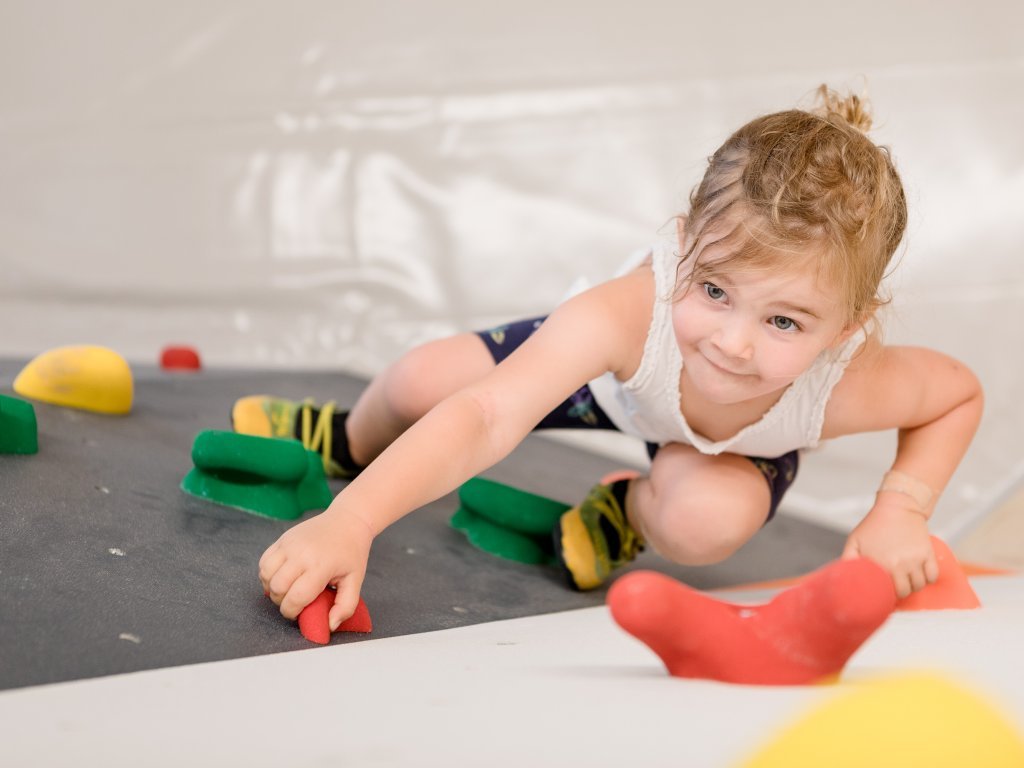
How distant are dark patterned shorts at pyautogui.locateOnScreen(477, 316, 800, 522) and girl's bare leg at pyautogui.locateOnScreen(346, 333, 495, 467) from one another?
0.6 inches

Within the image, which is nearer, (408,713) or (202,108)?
(408,713)

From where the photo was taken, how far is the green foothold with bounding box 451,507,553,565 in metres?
0.99

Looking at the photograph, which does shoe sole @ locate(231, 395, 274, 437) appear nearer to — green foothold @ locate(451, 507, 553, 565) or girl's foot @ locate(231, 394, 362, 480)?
girl's foot @ locate(231, 394, 362, 480)

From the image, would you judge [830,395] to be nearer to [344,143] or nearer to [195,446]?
[195,446]

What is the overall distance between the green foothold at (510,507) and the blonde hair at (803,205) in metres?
0.26

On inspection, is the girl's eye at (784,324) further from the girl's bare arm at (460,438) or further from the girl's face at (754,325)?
the girl's bare arm at (460,438)

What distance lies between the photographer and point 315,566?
0.66 meters

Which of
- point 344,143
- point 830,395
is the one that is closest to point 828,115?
point 830,395

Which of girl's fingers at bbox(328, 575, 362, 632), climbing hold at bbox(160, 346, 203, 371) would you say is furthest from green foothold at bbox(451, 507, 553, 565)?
climbing hold at bbox(160, 346, 203, 371)

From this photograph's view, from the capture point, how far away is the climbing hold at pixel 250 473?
88 centimetres

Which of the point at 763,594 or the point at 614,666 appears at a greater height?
the point at 614,666

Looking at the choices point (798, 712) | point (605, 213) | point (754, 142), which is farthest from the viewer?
point (605, 213)

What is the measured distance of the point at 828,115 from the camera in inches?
33.8

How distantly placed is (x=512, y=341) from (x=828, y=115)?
0.33m
